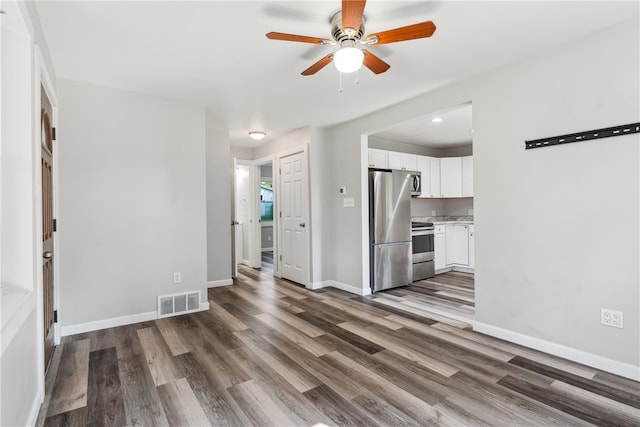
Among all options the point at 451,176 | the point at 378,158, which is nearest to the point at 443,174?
the point at 451,176

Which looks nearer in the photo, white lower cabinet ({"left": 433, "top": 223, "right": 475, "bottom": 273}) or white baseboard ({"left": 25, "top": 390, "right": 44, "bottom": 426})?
white baseboard ({"left": 25, "top": 390, "right": 44, "bottom": 426})

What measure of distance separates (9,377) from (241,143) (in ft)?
15.7

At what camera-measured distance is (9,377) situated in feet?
4.55

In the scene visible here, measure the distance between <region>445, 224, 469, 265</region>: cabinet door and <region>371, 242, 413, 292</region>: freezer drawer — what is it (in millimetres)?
1316

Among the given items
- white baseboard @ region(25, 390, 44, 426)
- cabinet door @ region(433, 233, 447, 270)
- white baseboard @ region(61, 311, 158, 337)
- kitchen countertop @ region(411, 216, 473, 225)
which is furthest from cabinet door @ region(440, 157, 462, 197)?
white baseboard @ region(25, 390, 44, 426)

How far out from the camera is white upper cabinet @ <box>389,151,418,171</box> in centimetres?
533

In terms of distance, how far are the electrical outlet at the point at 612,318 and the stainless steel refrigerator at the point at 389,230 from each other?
8.15ft

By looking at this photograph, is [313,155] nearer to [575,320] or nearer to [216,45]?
[216,45]

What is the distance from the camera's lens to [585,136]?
227cm

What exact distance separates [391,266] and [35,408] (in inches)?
152

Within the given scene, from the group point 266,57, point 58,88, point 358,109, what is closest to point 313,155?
point 358,109

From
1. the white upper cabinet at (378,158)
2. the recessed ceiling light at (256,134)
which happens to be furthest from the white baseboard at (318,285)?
the recessed ceiling light at (256,134)

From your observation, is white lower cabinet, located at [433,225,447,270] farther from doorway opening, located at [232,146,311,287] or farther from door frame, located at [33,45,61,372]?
door frame, located at [33,45,61,372]

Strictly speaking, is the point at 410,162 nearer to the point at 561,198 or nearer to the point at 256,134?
the point at 256,134
